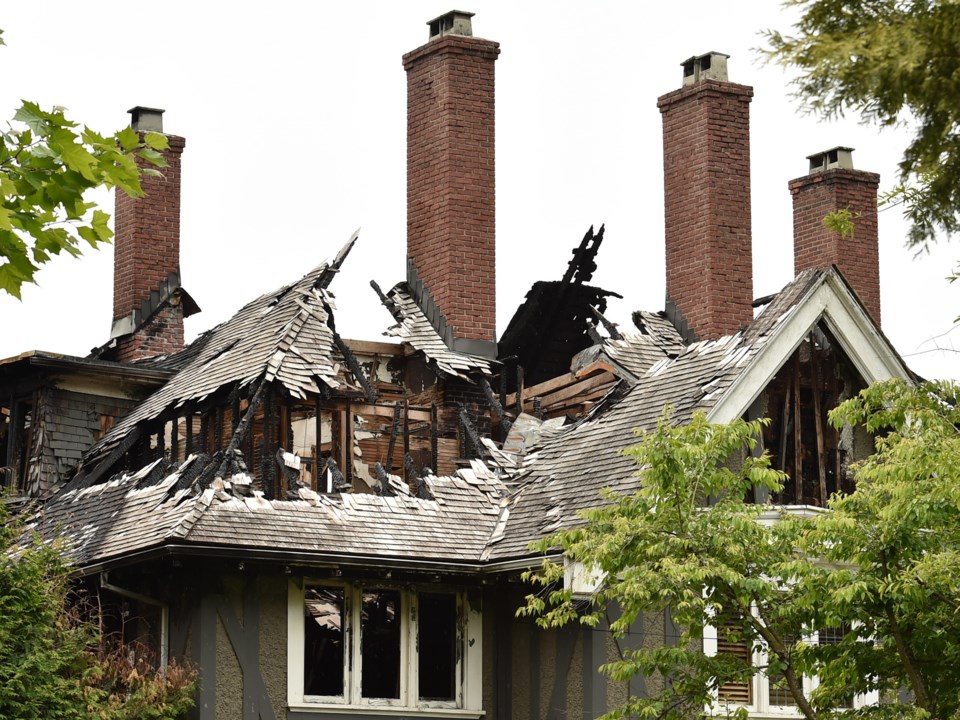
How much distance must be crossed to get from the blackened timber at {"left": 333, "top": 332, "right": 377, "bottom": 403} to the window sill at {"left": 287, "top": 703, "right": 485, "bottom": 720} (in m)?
3.76

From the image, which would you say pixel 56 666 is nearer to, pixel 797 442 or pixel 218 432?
pixel 218 432

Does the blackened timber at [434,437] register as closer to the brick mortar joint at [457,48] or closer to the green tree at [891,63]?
the brick mortar joint at [457,48]

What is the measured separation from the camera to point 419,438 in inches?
894

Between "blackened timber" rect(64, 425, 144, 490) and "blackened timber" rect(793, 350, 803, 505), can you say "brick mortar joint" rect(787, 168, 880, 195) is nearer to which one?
"blackened timber" rect(793, 350, 803, 505)

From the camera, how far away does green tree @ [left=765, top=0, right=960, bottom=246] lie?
313 inches

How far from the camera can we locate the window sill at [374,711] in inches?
733

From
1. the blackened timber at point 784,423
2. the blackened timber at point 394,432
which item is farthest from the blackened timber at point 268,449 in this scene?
the blackened timber at point 784,423

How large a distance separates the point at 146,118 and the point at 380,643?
36.3ft

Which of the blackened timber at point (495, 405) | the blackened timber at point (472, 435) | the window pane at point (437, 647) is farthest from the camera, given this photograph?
the blackened timber at point (495, 405)

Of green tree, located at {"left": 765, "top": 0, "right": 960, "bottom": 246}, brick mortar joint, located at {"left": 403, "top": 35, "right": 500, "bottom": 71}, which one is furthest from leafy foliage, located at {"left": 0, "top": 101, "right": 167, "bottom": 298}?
brick mortar joint, located at {"left": 403, "top": 35, "right": 500, "bottom": 71}

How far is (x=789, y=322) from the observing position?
19.8m

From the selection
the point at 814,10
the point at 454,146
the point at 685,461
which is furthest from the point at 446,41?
the point at 814,10

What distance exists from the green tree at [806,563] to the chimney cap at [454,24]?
32.2 ft

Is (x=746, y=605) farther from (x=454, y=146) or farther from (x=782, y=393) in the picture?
(x=454, y=146)
